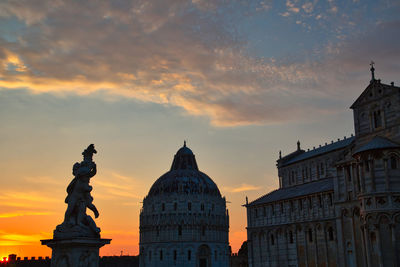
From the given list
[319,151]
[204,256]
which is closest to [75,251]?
[319,151]

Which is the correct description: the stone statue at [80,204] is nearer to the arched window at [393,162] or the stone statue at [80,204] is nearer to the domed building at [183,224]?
the arched window at [393,162]

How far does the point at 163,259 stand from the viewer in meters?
103

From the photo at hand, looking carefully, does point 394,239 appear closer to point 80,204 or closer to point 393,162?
point 393,162

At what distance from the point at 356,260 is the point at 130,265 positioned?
277ft

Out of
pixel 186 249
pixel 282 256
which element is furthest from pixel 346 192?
pixel 186 249

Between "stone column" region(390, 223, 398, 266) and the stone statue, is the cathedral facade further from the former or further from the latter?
the stone statue

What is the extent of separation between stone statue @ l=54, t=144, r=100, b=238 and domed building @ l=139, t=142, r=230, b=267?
90437 mm

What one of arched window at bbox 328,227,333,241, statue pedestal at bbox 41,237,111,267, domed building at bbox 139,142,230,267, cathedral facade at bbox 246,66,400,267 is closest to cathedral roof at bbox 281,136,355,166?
cathedral facade at bbox 246,66,400,267

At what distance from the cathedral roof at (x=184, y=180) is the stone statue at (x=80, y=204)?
9194 centimetres

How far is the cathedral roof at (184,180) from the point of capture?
356 feet

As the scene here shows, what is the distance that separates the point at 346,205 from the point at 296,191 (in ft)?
62.3

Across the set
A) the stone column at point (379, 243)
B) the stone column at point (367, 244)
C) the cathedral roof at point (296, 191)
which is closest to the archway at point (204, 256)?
the cathedral roof at point (296, 191)

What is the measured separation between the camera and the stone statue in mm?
15500

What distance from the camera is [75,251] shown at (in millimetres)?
15000
